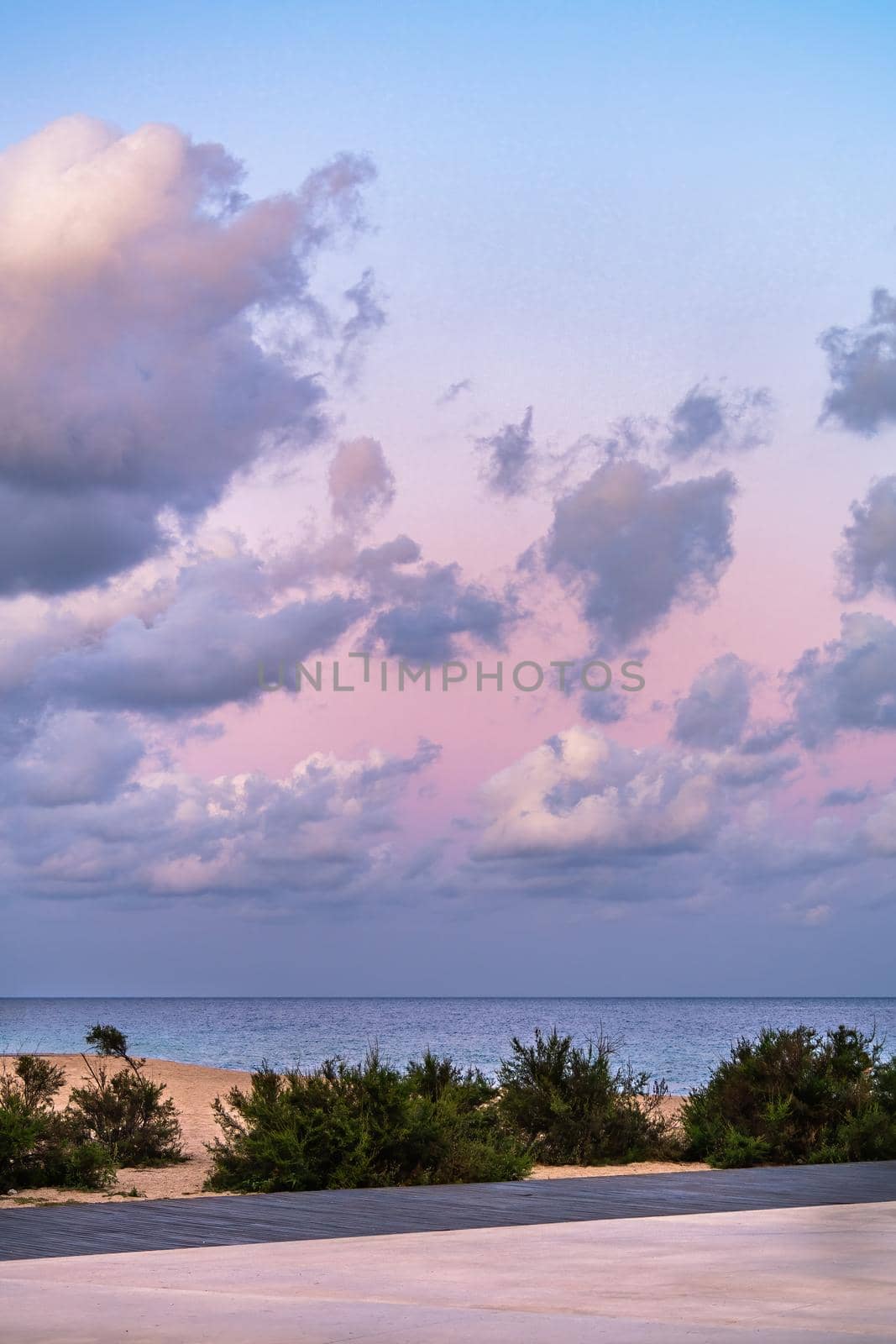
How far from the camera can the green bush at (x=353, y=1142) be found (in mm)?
12906

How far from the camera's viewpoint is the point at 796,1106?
17000mm

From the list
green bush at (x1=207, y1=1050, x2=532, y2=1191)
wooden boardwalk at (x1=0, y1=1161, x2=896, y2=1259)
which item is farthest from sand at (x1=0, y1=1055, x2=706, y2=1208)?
wooden boardwalk at (x1=0, y1=1161, x2=896, y2=1259)

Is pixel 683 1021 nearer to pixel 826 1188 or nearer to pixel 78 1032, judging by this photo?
pixel 78 1032

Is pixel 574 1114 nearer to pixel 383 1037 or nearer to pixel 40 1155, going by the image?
pixel 40 1155

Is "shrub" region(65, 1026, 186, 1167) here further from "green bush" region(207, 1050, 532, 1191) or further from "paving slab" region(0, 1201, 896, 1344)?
"paving slab" region(0, 1201, 896, 1344)

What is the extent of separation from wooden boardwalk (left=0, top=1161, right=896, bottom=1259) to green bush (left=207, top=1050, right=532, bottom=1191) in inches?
43.0

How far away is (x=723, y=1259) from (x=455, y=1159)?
5677mm

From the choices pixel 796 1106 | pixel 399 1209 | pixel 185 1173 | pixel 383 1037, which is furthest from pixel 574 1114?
pixel 383 1037

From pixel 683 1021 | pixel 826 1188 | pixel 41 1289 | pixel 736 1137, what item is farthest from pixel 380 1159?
pixel 683 1021

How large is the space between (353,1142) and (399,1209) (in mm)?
2589

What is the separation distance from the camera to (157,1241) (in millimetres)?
8914

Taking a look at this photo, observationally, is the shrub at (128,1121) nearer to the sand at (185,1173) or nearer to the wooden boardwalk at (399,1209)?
the sand at (185,1173)

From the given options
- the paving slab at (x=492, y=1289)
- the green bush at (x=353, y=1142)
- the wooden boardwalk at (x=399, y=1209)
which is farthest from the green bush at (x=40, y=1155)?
Result: the paving slab at (x=492, y=1289)

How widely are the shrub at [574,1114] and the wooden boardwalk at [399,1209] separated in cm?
459
